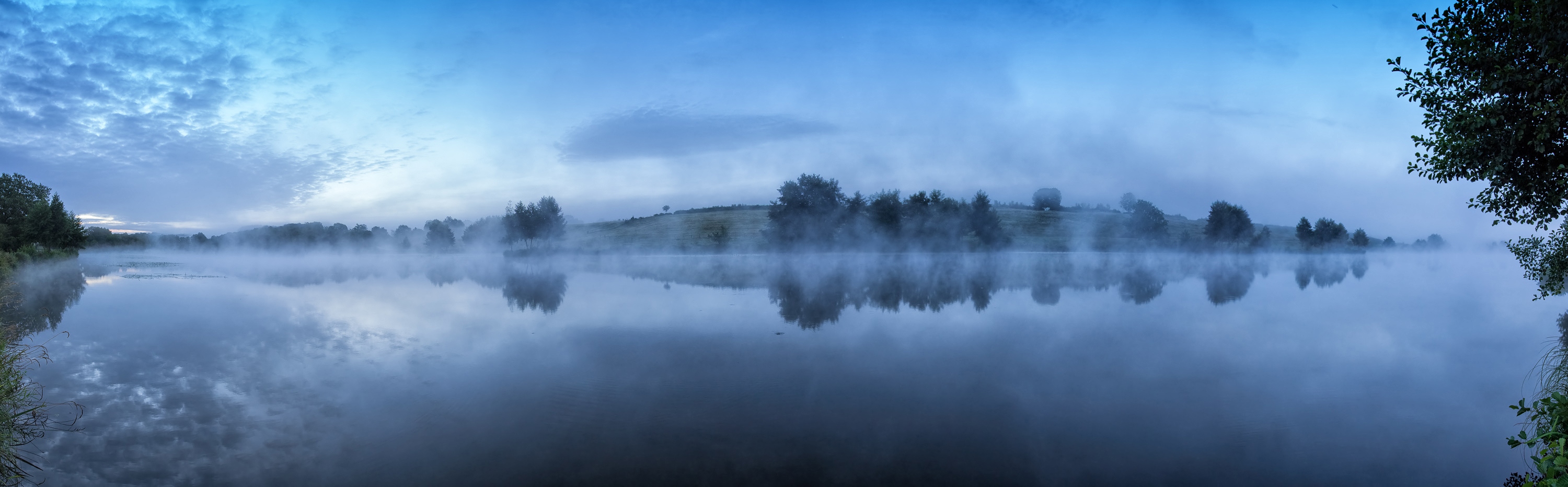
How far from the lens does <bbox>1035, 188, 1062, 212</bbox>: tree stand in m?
98.9

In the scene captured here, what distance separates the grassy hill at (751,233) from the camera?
70.5 m

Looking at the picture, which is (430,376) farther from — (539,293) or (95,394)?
(539,293)

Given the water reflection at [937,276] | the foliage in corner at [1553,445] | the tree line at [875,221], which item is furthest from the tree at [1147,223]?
the foliage in corner at [1553,445]

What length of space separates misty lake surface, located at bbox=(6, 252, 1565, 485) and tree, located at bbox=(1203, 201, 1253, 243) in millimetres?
61827

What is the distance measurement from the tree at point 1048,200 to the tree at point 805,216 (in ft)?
164

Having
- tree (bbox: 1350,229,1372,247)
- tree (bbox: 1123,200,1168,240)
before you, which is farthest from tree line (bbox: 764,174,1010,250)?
tree (bbox: 1350,229,1372,247)

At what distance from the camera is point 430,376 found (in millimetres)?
10203

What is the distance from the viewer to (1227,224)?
7500cm

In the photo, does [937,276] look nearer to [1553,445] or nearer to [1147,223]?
[1553,445]

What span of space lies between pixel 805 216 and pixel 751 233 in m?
13.5

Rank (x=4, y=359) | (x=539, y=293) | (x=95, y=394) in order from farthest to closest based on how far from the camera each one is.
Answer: (x=539, y=293), (x=95, y=394), (x=4, y=359)

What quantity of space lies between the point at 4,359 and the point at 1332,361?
20671 millimetres

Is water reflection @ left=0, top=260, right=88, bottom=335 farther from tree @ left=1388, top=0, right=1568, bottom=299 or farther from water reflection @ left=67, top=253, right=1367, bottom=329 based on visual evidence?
tree @ left=1388, top=0, right=1568, bottom=299

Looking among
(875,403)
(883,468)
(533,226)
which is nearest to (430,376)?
(875,403)
